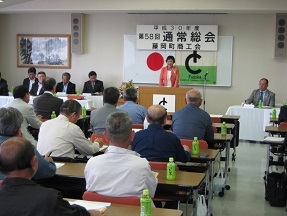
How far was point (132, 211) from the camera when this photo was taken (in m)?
2.47

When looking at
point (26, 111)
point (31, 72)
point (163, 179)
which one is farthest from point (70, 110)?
point (31, 72)

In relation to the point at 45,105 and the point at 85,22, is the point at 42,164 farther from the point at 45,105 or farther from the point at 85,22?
the point at 85,22

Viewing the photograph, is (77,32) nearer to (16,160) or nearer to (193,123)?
(193,123)

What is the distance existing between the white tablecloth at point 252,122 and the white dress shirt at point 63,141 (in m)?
5.48

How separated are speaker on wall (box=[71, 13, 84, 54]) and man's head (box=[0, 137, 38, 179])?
9.90 meters

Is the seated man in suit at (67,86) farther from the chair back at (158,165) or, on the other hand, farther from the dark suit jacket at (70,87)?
the chair back at (158,165)

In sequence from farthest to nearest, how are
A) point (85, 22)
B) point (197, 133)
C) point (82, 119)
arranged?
point (85, 22)
point (82, 119)
point (197, 133)

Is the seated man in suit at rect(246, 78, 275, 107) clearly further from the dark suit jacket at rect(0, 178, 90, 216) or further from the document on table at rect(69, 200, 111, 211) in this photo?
the dark suit jacket at rect(0, 178, 90, 216)

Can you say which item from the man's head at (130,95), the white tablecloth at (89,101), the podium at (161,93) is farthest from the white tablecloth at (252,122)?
the man's head at (130,95)

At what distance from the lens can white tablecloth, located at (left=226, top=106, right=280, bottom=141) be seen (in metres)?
8.91

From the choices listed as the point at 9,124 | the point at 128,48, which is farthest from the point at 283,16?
the point at 9,124

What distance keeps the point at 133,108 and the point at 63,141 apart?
1.99 meters

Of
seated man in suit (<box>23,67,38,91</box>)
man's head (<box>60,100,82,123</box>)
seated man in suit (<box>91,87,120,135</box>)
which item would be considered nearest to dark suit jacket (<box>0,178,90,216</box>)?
man's head (<box>60,100,82,123</box>)

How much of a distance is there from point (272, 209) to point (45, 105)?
11.9 feet
